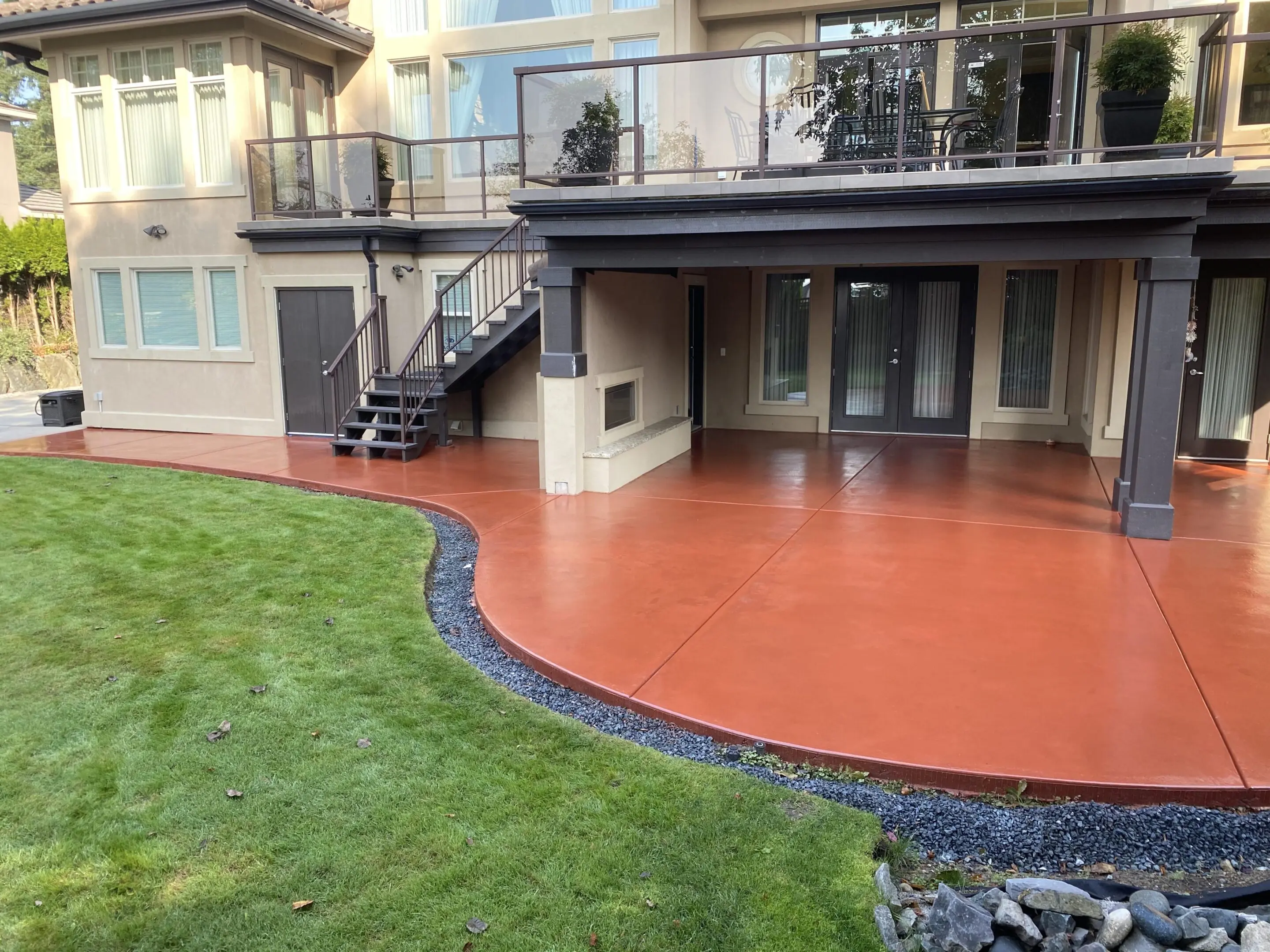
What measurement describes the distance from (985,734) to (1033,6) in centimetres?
1047

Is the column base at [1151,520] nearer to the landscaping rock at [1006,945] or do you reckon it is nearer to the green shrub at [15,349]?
the landscaping rock at [1006,945]

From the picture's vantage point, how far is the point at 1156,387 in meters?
7.68

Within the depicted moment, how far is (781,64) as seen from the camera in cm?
803

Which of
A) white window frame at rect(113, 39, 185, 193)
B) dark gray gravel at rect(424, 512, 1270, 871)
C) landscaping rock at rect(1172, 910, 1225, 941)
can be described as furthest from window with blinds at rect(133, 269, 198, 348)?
landscaping rock at rect(1172, 910, 1225, 941)

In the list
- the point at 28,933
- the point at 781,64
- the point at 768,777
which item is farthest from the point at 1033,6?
the point at 28,933

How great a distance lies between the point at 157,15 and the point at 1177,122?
1215cm

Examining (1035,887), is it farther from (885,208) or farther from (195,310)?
(195,310)

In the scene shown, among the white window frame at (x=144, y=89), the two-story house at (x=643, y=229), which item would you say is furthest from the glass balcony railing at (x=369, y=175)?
the white window frame at (x=144, y=89)

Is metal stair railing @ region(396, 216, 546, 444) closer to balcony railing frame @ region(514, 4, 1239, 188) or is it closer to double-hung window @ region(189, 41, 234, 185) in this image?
balcony railing frame @ region(514, 4, 1239, 188)

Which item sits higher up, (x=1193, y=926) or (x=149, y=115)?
(x=149, y=115)

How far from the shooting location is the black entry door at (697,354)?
13383 mm

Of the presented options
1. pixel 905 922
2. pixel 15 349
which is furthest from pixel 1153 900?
pixel 15 349

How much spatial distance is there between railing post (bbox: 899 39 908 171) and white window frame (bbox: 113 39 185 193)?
33.0 feet

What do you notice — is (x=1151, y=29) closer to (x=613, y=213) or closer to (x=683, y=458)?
(x=613, y=213)
